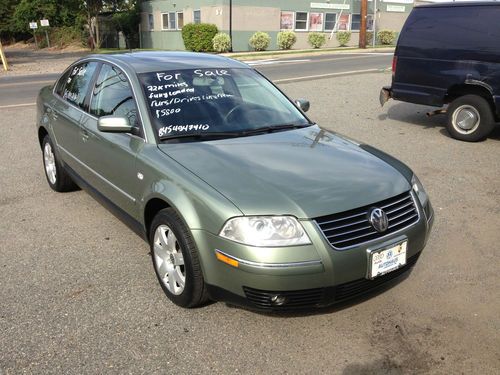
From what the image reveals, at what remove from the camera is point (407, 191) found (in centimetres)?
329

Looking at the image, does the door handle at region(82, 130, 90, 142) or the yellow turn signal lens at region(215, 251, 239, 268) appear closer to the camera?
the yellow turn signal lens at region(215, 251, 239, 268)

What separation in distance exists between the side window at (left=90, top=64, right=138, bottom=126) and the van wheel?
235 inches

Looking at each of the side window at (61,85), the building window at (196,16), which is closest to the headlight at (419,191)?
the side window at (61,85)

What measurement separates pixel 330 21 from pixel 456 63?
101 feet

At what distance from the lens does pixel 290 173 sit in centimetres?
316

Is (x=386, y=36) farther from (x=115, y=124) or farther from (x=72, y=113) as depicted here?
(x=115, y=124)

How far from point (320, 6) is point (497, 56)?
30193 mm

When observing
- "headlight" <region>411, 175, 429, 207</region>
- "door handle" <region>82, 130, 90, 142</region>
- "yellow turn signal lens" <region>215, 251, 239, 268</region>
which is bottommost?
"yellow turn signal lens" <region>215, 251, 239, 268</region>

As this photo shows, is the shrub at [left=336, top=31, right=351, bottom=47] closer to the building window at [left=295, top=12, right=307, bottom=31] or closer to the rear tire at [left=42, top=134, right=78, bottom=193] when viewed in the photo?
the building window at [left=295, top=12, right=307, bottom=31]

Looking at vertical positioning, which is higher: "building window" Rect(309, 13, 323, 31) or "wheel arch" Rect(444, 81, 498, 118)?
"building window" Rect(309, 13, 323, 31)

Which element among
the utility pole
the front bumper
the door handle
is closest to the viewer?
the front bumper

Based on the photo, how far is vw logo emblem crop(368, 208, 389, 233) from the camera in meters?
2.93

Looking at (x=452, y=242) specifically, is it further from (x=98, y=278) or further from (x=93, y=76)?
(x=93, y=76)

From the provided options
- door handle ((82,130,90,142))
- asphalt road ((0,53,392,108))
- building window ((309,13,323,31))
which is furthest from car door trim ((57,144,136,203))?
building window ((309,13,323,31))
